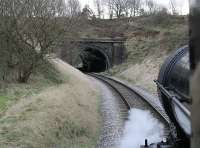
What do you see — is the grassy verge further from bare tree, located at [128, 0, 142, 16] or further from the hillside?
bare tree, located at [128, 0, 142, 16]

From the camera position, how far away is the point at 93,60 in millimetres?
68250

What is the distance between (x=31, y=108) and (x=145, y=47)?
4058 cm

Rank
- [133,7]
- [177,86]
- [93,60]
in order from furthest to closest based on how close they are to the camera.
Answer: [133,7] → [93,60] → [177,86]

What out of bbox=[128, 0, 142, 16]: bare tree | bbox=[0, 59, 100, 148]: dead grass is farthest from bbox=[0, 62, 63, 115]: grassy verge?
bbox=[128, 0, 142, 16]: bare tree

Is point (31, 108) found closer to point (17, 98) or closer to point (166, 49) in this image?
point (17, 98)

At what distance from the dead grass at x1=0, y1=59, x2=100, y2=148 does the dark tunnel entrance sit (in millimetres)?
42271

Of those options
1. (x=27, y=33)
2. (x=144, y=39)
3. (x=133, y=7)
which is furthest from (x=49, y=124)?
(x=133, y=7)

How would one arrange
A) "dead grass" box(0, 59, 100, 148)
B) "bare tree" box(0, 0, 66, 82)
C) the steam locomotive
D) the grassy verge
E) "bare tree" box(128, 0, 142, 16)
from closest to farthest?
the steam locomotive, "dead grass" box(0, 59, 100, 148), the grassy verge, "bare tree" box(0, 0, 66, 82), "bare tree" box(128, 0, 142, 16)

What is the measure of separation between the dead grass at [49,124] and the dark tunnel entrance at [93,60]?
42271 millimetres

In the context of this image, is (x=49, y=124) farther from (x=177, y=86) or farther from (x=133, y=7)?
(x=133, y=7)

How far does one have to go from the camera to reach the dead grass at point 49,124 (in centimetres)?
1190

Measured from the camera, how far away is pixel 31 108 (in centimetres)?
1532

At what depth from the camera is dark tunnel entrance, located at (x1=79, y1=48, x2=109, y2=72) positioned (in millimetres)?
62662

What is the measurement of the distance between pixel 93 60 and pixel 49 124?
2156 inches
